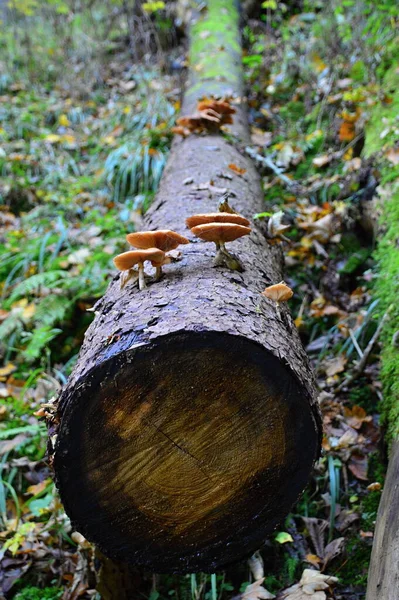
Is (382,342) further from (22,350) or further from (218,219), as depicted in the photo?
(22,350)

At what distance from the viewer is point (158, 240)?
79.7 inches

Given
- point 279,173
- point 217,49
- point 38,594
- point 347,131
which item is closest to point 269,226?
point 38,594

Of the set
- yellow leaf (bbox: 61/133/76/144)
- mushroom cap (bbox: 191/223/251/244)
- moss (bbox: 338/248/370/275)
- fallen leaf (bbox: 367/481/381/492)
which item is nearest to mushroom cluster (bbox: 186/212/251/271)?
mushroom cap (bbox: 191/223/251/244)

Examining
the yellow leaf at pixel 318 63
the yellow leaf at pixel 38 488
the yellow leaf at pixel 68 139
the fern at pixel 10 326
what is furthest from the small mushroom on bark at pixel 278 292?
the yellow leaf at pixel 68 139

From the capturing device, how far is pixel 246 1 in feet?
28.0

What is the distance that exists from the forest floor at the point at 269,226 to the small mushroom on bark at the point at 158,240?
1.13 meters

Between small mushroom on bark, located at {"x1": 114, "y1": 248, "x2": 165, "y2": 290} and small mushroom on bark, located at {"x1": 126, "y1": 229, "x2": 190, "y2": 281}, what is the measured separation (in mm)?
52

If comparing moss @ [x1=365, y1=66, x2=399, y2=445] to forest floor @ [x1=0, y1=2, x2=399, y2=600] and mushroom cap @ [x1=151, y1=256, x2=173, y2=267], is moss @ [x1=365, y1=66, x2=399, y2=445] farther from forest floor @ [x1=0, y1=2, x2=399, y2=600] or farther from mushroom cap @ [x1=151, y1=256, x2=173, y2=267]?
mushroom cap @ [x1=151, y1=256, x2=173, y2=267]

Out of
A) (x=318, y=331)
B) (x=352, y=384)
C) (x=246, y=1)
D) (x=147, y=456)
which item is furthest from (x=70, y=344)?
(x=246, y=1)

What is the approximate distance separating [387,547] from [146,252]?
1.34 meters

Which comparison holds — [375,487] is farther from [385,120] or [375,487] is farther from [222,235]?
[385,120]

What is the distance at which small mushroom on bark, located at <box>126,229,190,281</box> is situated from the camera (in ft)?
6.47

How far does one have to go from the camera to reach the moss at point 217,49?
595 cm

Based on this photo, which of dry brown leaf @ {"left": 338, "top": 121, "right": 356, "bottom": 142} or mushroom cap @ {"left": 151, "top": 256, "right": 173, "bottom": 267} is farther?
dry brown leaf @ {"left": 338, "top": 121, "right": 356, "bottom": 142}
